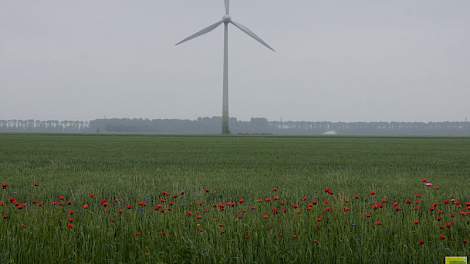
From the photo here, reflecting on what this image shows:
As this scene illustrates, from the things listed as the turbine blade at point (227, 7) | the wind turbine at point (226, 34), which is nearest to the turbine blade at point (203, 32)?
the wind turbine at point (226, 34)

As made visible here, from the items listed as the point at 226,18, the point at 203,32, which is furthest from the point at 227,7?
the point at 203,32

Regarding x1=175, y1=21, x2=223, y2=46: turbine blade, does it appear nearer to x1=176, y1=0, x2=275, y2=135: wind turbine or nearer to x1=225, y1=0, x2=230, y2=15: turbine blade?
x1=176, y1=0, x2=275, y2=135: wind turbine

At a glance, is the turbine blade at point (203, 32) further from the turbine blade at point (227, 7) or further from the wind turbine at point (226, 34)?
the turbine blade at point (227, 7)

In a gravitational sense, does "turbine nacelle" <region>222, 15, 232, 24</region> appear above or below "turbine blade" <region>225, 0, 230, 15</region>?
below

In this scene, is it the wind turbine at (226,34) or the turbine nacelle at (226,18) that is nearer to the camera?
the wind turbine at (226,34)

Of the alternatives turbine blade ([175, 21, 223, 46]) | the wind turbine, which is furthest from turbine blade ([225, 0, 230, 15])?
turbine blade ([175, 21, 223, 46])

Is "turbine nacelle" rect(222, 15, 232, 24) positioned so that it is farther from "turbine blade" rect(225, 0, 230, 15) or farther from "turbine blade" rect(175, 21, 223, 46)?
"turbine blade" rect(175, 21, 223, 46)

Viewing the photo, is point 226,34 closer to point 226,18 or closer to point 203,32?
point 226,18

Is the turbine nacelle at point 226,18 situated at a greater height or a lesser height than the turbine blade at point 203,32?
greater

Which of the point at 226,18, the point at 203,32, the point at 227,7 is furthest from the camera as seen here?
the point at 226,18

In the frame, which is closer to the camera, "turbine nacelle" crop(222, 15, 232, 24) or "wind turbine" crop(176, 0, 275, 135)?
"wind turbine" crop(176, 0, 275, 135)

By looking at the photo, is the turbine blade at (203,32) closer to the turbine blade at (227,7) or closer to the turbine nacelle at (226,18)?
the turbine nacelle at (226,18)

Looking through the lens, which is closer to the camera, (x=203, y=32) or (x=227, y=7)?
(x=203, y=32)

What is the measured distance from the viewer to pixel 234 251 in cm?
513
